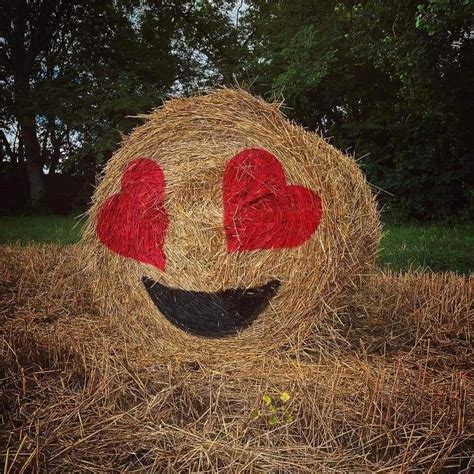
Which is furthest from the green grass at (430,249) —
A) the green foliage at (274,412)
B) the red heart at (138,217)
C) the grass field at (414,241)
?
the green foliage at (274,412)

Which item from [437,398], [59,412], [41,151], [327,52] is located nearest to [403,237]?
[327,52]

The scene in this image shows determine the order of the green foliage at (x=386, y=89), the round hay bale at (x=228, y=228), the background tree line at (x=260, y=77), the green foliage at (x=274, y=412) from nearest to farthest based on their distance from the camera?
the green foliage at (x=274, y=412) < the round hay bale at (x=228, y=228) < the green foliage at (x=386, y=89) < the background tree line at (x=260, y=77)

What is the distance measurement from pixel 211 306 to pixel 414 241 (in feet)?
17.9

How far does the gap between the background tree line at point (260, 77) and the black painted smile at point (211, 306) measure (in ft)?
14.3

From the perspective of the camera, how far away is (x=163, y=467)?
2.17 metres

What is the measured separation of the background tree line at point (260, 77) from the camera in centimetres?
910

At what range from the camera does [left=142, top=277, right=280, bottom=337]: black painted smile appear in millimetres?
3484

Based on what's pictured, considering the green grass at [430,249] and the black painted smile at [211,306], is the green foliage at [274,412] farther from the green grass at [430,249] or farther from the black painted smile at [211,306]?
the green grass at [430,249]

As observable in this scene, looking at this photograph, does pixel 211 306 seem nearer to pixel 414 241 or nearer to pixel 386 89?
pixel 414 241

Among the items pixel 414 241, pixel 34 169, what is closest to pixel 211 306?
pixel 414 241

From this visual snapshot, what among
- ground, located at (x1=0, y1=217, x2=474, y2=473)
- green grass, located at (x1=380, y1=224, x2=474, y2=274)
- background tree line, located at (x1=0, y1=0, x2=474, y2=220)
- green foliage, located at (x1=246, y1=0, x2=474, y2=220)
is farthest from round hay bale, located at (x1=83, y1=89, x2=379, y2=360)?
green foliage, located at (x1=246, y1=0, x2=474, y2=220)

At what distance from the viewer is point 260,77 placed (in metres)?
12.7

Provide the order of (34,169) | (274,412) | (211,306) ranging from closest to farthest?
(274,412)
(211,306)
(34,169)

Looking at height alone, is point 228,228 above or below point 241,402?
above
